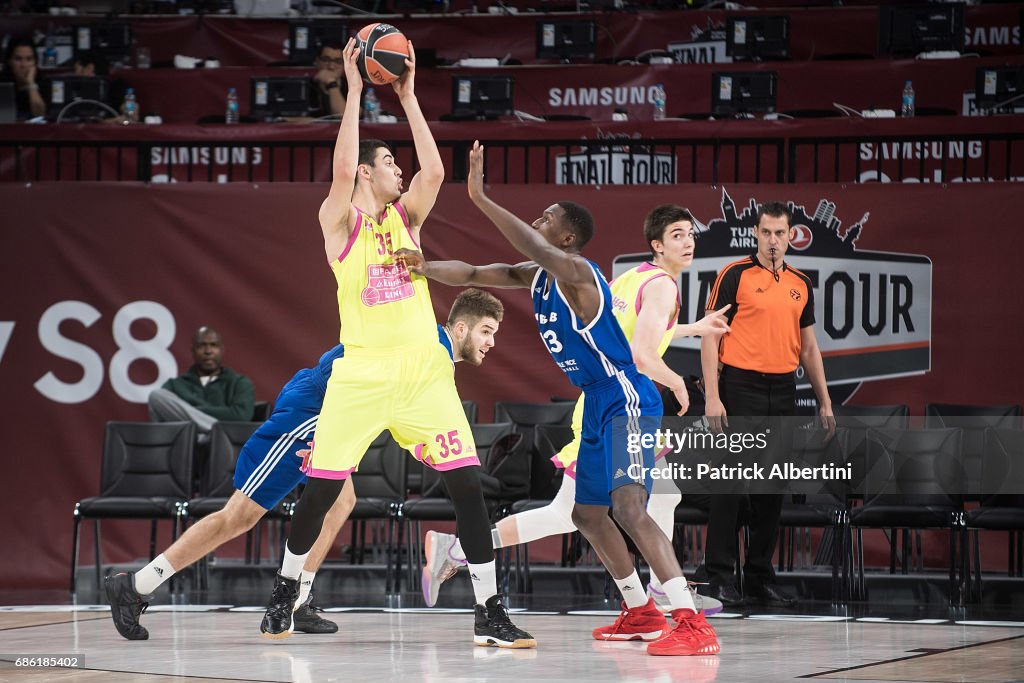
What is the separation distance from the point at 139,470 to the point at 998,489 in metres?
5.41

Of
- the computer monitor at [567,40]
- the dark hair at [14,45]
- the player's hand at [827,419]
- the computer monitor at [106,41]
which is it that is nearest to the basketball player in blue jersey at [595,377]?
the player's hand at [827,419]

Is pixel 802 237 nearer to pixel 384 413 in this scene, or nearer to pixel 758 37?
pixel 758 37

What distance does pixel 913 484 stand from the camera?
309 inches

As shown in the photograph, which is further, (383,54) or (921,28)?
(921,28)

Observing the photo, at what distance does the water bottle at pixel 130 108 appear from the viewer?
492 inches

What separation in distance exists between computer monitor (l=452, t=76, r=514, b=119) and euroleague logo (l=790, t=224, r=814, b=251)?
315 centimetres

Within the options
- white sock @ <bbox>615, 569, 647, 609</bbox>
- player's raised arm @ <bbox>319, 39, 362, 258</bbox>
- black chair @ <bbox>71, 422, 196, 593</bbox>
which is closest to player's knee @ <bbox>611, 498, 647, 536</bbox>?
white sock @ <bbox>615, 569, 647, 609</bbox>

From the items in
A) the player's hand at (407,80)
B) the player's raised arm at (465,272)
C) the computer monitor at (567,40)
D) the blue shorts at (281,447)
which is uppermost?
the computer monitor at (567,40)

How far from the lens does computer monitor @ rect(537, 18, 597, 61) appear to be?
1309 cm

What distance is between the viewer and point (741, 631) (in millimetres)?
6164

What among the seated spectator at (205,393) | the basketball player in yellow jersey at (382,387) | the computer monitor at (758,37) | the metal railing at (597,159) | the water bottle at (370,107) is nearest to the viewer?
the basketball player in yellow jersey at (382,387)

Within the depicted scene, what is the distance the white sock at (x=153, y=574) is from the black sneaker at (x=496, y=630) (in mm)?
1336

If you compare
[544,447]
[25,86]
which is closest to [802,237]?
[544,447]

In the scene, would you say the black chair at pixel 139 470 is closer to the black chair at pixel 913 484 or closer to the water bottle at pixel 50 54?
the black chair at pixel 913 484
